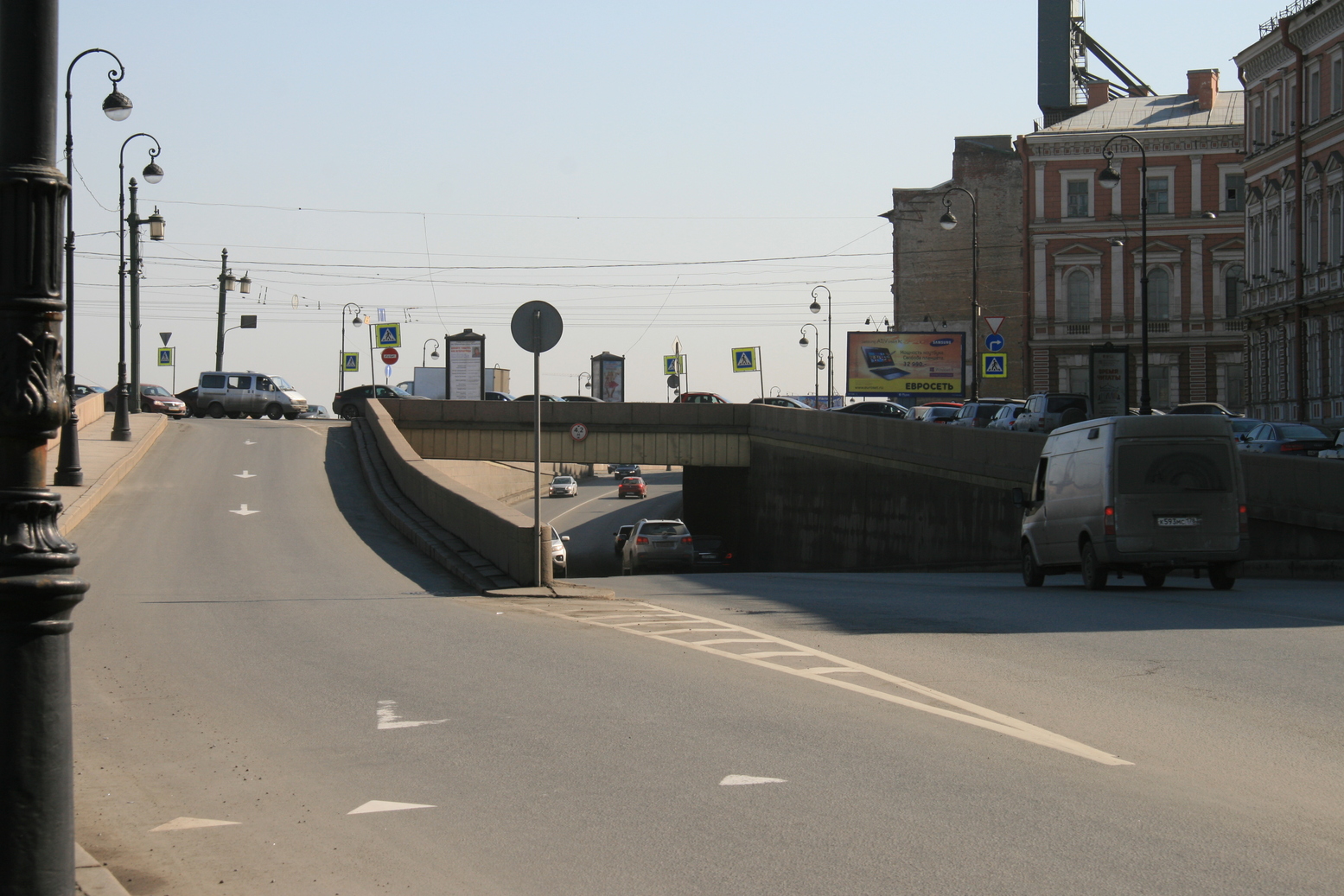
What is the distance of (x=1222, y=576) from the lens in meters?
19.1

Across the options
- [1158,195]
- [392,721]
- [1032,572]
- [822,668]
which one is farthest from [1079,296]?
[392,721]

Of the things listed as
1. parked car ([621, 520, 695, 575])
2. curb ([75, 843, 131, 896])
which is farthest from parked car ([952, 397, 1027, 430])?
curb ([75, 843, 131, 896])

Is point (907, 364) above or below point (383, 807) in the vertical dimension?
above

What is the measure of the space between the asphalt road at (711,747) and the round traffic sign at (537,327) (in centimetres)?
336

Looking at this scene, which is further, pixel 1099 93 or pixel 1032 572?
pixel 1099 93

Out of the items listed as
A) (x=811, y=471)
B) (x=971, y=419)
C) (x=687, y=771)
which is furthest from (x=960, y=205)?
(x=687, y=771)

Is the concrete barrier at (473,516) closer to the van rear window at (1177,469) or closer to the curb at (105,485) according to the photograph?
the curb at (105,485)

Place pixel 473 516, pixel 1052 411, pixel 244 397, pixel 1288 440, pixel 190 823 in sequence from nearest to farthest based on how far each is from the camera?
pixel 190 823 → pixel 473 516 → pixel 1288 440 → pixel 1052 411 → pixel 244 397

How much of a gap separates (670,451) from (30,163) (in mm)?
44787

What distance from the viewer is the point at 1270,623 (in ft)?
45.1

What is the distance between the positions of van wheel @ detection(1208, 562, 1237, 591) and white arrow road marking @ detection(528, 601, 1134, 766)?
816 centimetres

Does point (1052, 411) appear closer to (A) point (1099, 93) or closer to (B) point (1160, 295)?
(B) point (1160, 295)

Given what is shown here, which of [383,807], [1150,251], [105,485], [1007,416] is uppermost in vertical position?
[1150,251]

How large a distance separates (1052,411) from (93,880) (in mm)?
39586
